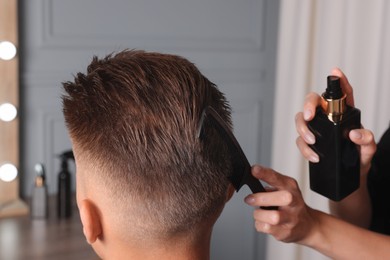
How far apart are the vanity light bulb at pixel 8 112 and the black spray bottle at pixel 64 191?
0.70ft

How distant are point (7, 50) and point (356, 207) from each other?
1.13 m

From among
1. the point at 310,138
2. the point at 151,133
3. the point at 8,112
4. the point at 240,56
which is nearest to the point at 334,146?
the point at 310,138

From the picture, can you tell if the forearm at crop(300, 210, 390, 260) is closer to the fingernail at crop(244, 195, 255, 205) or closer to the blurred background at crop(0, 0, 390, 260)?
the fingernail at crop(244, 195, 255, 205)

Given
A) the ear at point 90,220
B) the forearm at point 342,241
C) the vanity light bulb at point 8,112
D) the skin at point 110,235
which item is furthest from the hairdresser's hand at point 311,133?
the vanity light bulb at point 8,112

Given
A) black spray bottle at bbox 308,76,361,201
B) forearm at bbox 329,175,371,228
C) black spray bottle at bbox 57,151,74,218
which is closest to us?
black spray bottle at bbox 308,76,361,201

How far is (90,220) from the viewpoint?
0.78m

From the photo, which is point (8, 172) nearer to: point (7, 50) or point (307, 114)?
point (7, 50)

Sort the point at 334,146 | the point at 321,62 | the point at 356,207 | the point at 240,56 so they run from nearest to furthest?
the point at 334,146, the point at 356,207, the point at 321,62, the point at 240,56

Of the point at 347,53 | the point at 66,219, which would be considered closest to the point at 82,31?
the point at 66,219

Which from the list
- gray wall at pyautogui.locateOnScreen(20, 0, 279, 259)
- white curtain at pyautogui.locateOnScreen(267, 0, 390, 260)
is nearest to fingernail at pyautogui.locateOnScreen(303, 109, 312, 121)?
white curtain at pyautogui.locateOnScreen(267, 0, 390, 260)

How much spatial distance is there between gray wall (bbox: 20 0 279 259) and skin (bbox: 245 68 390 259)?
1096 millimetres

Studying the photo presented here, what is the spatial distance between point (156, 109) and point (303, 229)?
1.12 ft

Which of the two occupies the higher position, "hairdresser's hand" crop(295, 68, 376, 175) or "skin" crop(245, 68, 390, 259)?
"hairdresser's hand" crop(295, 68, 376, 175)

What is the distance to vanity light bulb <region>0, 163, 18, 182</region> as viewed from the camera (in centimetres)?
171
